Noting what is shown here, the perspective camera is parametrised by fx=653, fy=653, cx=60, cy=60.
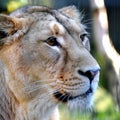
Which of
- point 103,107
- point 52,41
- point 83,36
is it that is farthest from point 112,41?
point 52,41

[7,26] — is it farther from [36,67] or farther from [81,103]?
[81,103]

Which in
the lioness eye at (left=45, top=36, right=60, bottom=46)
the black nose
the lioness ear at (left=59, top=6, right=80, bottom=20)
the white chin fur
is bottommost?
the white chin fur

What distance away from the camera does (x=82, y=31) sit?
4.00 m

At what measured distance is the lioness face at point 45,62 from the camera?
3.71 meters

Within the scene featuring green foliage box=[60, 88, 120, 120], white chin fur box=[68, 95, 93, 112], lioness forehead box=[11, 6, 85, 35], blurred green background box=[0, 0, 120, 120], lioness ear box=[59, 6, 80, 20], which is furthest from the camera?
green foliage box=[60, 88, 120, 120]

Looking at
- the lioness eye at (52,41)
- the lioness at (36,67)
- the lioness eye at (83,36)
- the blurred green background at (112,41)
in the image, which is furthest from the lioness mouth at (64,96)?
the blurred green background at (112,41)

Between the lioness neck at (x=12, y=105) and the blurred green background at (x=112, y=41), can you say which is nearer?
the lioness neck at (x=12, y=105)

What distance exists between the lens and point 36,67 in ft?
12.3

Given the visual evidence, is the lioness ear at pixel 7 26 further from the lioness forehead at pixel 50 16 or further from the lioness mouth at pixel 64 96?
the lioness mouth at pixel 64 96

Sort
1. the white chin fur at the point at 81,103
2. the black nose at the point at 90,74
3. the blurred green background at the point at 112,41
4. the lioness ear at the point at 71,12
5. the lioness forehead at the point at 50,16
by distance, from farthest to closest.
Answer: the blurred green background at the point at 112,41, the lioness ear at the point at 71,12, the lioness forehead at the point at 50,16, the white chin fur at the point at 81,103, the black nose at the point at 90,74

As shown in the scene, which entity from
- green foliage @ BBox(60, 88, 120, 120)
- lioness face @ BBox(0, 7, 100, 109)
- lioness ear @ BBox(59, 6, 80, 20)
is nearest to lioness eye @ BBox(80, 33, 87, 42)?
lioness face @ BBox(0, 7, 100, 109)

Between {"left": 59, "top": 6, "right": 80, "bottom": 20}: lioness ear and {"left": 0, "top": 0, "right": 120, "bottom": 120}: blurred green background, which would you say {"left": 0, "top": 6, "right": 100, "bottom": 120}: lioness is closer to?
{"left": 59, "top": 6, "right": 80, "bottom": 20}: lioness ear

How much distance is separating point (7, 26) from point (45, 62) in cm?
30

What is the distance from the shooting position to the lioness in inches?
147
